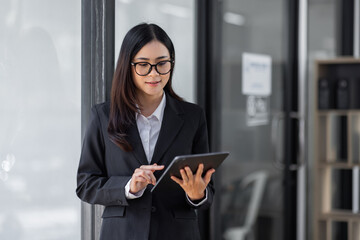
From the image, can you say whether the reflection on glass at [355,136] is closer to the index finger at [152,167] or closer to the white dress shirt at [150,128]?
the white dress shirt at [150,128]

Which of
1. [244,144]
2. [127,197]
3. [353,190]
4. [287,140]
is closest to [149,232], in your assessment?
[127,197]

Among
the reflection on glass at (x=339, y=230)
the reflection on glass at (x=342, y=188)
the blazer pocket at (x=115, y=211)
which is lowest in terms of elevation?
the reflection on glass at (x=339, y=230)

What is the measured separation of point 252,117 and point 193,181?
2.14m

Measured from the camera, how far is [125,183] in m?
1.78

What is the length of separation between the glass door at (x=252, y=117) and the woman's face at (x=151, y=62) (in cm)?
159

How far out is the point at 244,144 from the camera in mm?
3762

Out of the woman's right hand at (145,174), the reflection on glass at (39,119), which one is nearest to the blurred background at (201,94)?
the reflection on glass at (39,119)

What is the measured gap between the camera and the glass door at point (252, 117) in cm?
354

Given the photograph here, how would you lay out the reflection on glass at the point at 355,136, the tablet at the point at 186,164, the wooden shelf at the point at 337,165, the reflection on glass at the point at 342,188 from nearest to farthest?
the tablet at the point at 186,164 < the wooden shelf at the point at 337,165 < the reflection on glass at the point at 355,136 < the reflection on glass at the point at 342,188

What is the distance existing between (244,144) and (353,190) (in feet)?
5.41

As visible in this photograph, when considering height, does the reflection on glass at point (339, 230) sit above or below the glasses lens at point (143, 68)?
below

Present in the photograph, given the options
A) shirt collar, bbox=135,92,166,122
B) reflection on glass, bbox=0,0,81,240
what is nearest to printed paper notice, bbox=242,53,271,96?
reflection on glass, bbox=0,0,81,240

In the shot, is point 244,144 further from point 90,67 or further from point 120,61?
point 120,61

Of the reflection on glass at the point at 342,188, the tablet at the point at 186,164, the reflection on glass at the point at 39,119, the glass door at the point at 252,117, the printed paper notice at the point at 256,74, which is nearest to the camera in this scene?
the tablet at the point at 186,164
